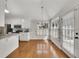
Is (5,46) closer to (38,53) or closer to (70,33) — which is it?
(38,53)

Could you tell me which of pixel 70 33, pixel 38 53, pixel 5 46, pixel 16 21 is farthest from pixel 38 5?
pixel 16 21

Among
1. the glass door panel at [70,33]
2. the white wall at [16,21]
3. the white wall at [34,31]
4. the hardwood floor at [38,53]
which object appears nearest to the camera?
the glass door panel at [70,33]

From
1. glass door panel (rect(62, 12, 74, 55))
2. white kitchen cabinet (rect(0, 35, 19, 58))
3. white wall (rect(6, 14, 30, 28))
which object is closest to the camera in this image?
white kitchen cabinet (rect(0, 35, 19, 58))

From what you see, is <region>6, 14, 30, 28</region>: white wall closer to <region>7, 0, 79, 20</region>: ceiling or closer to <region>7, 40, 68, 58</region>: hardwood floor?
<region>7, 0, 79, 20</region>: ceiling

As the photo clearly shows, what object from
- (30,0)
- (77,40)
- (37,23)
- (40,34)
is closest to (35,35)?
(40,34)

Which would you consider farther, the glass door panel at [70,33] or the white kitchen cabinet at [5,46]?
the glass door panel at [70,33]

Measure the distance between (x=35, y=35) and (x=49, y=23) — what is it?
2190 mm

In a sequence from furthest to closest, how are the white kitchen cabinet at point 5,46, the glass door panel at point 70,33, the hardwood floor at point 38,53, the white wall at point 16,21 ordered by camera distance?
the white wall at point 16,21 < the hardwood floor at point 38,53 < the glass door panel at point 70,33 < the white kitchen cabinet at point 5,46

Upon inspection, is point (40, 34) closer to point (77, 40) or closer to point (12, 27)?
point (12, 27)

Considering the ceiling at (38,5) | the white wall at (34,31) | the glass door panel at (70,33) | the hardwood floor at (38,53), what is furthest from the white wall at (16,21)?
the glass door panel at (70,33)

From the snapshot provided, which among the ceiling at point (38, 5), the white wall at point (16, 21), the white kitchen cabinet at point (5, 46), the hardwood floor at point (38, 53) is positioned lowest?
the hardwood floor at point (38, 53)

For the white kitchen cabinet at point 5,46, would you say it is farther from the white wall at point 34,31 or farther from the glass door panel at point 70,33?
the white wall at point 34,31

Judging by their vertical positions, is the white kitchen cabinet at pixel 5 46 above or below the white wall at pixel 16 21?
below

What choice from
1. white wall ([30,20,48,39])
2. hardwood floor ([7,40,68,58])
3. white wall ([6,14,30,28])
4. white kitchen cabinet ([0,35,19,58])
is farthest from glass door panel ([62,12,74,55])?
white wall ([30,20,48,39])
